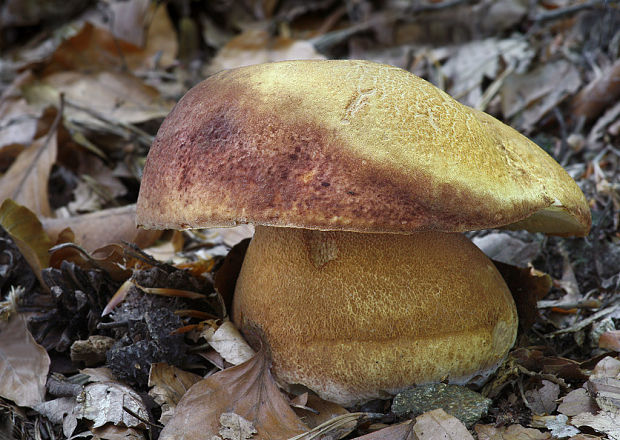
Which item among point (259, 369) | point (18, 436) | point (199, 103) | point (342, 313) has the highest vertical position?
point (199, 103)

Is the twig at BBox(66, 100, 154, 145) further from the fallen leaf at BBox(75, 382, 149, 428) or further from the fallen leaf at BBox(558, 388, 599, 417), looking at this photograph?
the fallen leaf at BBox(558, 388, 599, 417)

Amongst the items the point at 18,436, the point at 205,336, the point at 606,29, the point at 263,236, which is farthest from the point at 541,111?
the point at 18,436

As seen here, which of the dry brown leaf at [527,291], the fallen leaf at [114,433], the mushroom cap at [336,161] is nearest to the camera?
the mushroom cap at [336,161]

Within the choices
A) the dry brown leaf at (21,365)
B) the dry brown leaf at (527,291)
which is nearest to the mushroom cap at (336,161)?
the dry brown leaf at (527,291)

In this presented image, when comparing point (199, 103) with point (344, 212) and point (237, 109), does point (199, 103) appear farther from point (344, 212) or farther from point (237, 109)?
point (344, 212)

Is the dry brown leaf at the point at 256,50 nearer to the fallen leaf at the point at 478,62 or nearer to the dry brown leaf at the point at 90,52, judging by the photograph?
the dry brown leaf at the point at 90,52

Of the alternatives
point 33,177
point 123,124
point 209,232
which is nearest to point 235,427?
point 209,232


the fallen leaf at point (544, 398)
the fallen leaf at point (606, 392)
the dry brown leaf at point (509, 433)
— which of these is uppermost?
the fallen leaf at point (606, 392)
